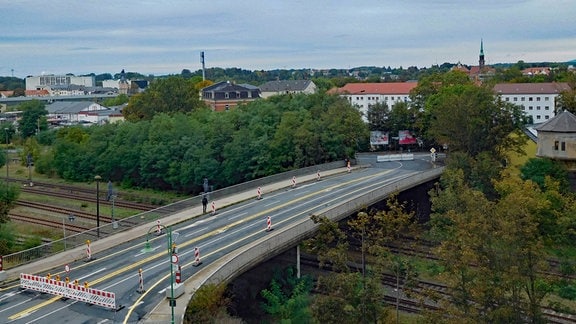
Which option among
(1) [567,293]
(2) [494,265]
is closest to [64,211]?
(1) [567,293]

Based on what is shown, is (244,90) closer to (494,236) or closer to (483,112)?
(483,112)

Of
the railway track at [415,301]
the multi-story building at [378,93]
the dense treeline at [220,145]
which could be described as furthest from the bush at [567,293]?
the multi-story building at [378,93]

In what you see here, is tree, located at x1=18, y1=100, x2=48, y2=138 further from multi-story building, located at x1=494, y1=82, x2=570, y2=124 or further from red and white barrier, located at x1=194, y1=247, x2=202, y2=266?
red and white barrier, located at x1=194, y1=247, x2=202, y2=266

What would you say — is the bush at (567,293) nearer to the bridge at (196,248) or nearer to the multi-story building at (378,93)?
the bridge at (196,248)

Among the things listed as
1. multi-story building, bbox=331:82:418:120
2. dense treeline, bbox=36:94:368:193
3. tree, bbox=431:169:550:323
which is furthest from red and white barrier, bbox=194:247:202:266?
multi-story building, bbox=331:82:418:120

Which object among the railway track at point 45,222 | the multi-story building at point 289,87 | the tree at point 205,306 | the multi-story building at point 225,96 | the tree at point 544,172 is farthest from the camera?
the multi-story building at point 289,87

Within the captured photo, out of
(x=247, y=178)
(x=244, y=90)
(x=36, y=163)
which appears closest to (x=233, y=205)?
(x=247, y=178)

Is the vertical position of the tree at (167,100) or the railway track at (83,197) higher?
the tree at (167,100)
